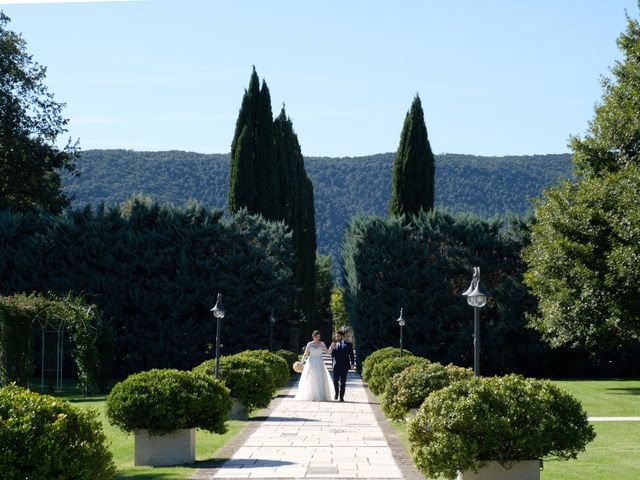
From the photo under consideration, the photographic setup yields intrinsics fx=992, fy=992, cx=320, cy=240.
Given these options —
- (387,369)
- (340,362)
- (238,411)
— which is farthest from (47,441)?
(340,362)

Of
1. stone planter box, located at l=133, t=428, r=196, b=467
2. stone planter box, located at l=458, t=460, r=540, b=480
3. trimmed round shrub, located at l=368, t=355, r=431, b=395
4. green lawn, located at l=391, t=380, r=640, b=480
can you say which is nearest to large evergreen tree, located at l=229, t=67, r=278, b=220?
trimmed round shrub, located at l=368, t=355, r=431, b=395

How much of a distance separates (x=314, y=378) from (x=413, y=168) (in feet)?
56.2

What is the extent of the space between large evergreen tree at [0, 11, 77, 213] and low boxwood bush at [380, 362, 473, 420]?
85.2 feet

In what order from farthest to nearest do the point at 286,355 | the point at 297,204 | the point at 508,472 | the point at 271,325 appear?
the point at 297,204
the point at 271,325
the point at 286,355
the point at 508,472

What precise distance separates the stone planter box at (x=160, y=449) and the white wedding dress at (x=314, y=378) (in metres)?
12.7

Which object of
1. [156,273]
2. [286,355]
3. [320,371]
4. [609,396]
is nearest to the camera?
[320,371]

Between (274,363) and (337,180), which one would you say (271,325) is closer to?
(274,363)

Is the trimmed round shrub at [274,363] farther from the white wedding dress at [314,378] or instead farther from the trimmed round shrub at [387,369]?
the trimmed round shrub at [387,369]

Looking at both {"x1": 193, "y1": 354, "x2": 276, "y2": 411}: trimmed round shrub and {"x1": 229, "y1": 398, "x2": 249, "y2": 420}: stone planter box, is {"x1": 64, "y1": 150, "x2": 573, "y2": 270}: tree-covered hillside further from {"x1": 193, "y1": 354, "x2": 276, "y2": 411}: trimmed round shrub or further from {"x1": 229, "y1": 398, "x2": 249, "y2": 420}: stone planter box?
{"x1": 229, "y1": 398, "x2": 249, "y2": 420}: stone planter box

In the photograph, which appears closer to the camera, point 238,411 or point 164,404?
point 164,404

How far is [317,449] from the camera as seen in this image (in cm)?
1472

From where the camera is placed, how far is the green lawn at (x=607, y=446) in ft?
40.8

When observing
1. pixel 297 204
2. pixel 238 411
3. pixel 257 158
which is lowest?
pixel 238 411

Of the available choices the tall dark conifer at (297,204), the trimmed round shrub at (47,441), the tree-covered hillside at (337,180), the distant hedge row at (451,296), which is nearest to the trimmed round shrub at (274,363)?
the distant hedge row at (451,296)
